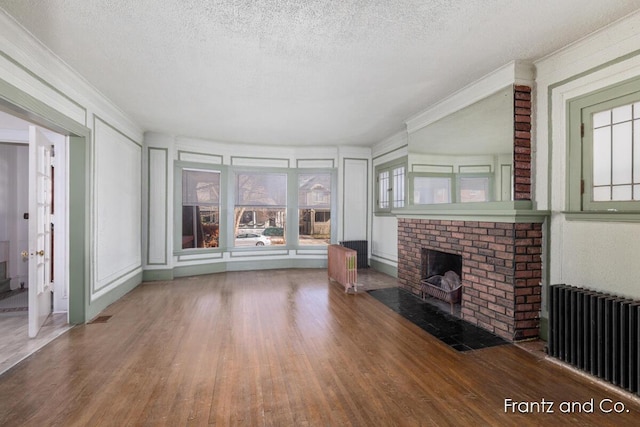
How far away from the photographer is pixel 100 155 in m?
4.17

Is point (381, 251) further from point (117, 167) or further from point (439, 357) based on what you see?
point (117, 167)

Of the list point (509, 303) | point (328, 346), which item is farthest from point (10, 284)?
point (509, 303)

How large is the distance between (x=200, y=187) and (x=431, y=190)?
4786 mm

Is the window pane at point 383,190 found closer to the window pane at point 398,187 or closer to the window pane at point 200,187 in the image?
the window pane at point 398,187

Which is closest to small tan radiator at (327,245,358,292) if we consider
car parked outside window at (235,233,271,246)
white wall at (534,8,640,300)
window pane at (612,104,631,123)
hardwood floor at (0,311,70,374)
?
car parked outside window at (235,233,271,246)

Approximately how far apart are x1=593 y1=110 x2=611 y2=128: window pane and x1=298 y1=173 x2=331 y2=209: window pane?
5.08 metres

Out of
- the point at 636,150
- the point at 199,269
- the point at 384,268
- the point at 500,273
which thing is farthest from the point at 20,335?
the point at 636,150

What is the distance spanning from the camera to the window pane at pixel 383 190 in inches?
263

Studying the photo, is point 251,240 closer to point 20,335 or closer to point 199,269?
point 199,269

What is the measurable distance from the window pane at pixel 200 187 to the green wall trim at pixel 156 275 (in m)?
1.46

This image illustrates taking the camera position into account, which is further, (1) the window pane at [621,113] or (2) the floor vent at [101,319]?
(2) the floor vent at [101,319]

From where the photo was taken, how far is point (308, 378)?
99.7 inches

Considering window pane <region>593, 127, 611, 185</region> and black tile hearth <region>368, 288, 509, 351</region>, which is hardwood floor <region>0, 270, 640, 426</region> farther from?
window pane <region>593, 127, 611, 185</region>

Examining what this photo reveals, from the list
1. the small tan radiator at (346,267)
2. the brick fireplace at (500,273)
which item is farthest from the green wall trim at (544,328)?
the small tan radiator at (346,267)
